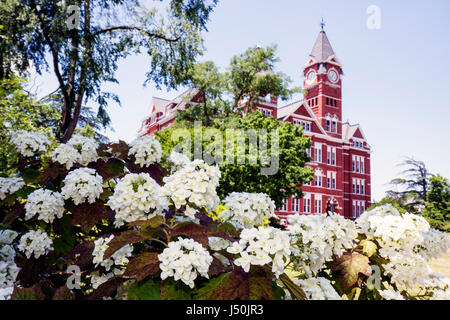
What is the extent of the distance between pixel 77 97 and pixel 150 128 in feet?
119

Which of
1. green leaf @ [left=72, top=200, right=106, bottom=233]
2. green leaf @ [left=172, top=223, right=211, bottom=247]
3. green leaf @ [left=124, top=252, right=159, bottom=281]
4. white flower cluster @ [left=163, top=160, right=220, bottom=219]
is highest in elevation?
white flower cluster @ [left=163, top=160, right=220, bottom=219]

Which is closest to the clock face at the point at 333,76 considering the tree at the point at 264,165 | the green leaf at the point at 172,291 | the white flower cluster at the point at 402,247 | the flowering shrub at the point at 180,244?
the tree at the point at 264,165

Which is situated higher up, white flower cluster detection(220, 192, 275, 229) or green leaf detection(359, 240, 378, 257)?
white flower cluster detection(220, 192, 275, 229)

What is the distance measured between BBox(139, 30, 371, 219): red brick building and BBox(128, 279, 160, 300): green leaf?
38072mm

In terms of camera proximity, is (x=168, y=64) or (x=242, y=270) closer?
(x=242, y=270)

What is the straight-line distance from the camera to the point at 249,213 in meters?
2.56

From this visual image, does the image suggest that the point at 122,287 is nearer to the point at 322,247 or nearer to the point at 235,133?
the point at 322,247

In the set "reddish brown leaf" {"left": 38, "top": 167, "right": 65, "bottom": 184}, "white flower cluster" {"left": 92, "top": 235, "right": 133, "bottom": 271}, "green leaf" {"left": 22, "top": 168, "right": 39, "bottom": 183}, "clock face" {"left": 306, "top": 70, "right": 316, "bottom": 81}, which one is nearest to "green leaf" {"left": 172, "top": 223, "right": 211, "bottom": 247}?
"white flower cluster" {"left": 92, "top": 235, "right": 133, "bottom": 271}

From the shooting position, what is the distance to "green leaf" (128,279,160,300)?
1594 millimetres

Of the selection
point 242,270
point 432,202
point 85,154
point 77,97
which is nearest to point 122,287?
point 242,270

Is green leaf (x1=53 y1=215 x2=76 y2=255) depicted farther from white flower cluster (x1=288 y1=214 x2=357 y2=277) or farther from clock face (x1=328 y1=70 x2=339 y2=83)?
clock face (x1=328 y1=70 x2=339 y2=83)

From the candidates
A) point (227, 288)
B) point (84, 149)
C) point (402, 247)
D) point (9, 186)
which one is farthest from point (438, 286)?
point (9, 186)

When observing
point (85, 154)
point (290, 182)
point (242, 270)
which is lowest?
point (242, 270)

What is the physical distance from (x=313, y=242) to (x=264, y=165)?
21592 mm
